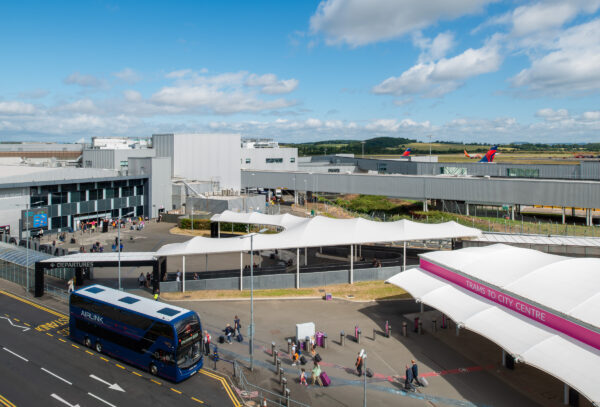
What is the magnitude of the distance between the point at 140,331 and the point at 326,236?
1933 cm

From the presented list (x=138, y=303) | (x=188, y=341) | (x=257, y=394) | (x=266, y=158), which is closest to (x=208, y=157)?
(x=266, y=158)

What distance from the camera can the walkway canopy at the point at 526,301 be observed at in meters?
18.6

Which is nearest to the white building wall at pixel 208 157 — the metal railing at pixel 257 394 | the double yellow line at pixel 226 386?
the double yellow line at pixel 226 386

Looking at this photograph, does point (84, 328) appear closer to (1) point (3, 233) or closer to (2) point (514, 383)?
(2) point (514, 383)

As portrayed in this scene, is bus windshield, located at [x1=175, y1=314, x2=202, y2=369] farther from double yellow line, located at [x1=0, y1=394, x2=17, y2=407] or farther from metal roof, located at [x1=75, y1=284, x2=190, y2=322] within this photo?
double yellow line, located at [x1=0, y1=394, x2=17, y2=407]

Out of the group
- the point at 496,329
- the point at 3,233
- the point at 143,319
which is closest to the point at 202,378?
the point at 143,319

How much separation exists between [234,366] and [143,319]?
516 centimetres

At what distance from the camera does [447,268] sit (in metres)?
28.9

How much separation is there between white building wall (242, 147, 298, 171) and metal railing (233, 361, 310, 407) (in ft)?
276

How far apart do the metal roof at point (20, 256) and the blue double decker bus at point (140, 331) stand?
13.9m

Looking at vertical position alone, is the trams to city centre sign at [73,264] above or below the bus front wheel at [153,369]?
above

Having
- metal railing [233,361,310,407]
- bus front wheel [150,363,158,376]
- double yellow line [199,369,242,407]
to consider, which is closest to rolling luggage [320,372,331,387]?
metal railing [233,361,310,407]

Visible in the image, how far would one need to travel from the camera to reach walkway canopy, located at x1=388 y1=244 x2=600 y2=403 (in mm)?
18609

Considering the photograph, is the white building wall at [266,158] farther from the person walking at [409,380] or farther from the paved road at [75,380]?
the person walking at [409,380]
